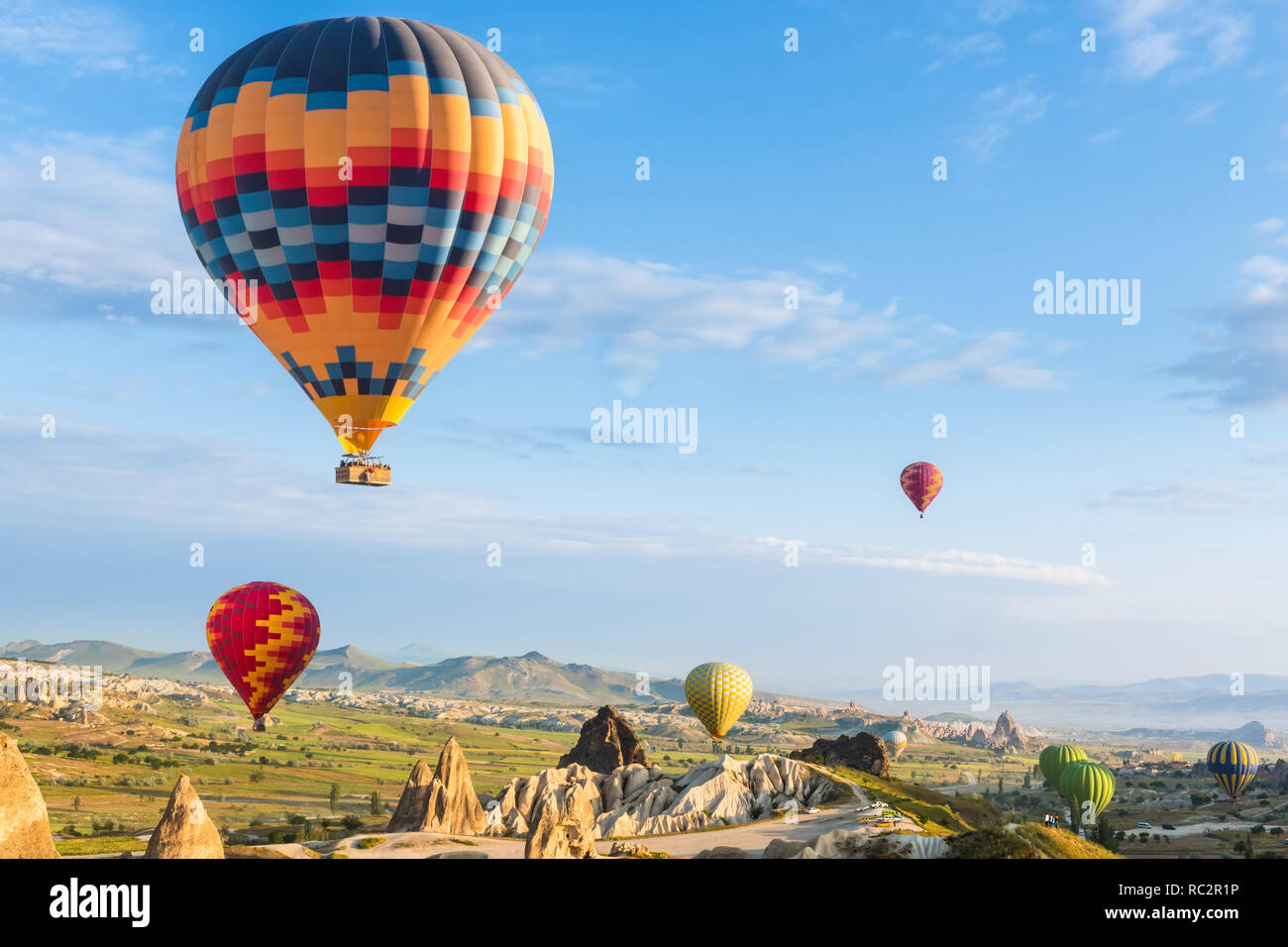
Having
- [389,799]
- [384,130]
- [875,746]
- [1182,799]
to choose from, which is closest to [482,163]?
[384,130]

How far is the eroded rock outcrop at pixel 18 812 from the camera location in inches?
1898

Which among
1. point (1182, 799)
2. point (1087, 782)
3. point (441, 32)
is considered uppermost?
point (441, 32)

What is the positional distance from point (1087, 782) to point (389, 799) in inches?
4455

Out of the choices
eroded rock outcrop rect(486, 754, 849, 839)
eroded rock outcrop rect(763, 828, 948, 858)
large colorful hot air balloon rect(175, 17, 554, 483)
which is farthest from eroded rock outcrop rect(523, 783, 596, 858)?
eroded rock outcrop rect(486, 754, 849, 839)

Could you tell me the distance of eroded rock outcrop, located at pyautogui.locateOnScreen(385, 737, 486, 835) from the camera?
84.8 metres

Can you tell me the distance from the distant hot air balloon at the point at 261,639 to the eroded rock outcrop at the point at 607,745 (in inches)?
1390

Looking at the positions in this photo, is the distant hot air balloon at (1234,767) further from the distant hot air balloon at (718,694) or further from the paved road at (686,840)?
the paved road at (686,840)

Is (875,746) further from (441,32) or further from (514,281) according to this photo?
(441,32)

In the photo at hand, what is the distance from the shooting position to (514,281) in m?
69.1

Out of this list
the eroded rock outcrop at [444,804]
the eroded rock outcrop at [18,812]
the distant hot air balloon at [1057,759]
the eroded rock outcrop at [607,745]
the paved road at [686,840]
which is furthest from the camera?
the distant hot air balloon at [1057,759]

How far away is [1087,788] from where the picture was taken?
417ft

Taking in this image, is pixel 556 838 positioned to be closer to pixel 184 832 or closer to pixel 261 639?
pixel 184 832

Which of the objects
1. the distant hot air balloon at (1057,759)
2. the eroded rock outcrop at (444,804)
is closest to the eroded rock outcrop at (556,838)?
the eroded rock outcrop at (444,804)

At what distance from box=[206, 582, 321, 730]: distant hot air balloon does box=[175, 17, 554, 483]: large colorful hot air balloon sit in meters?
40.8
